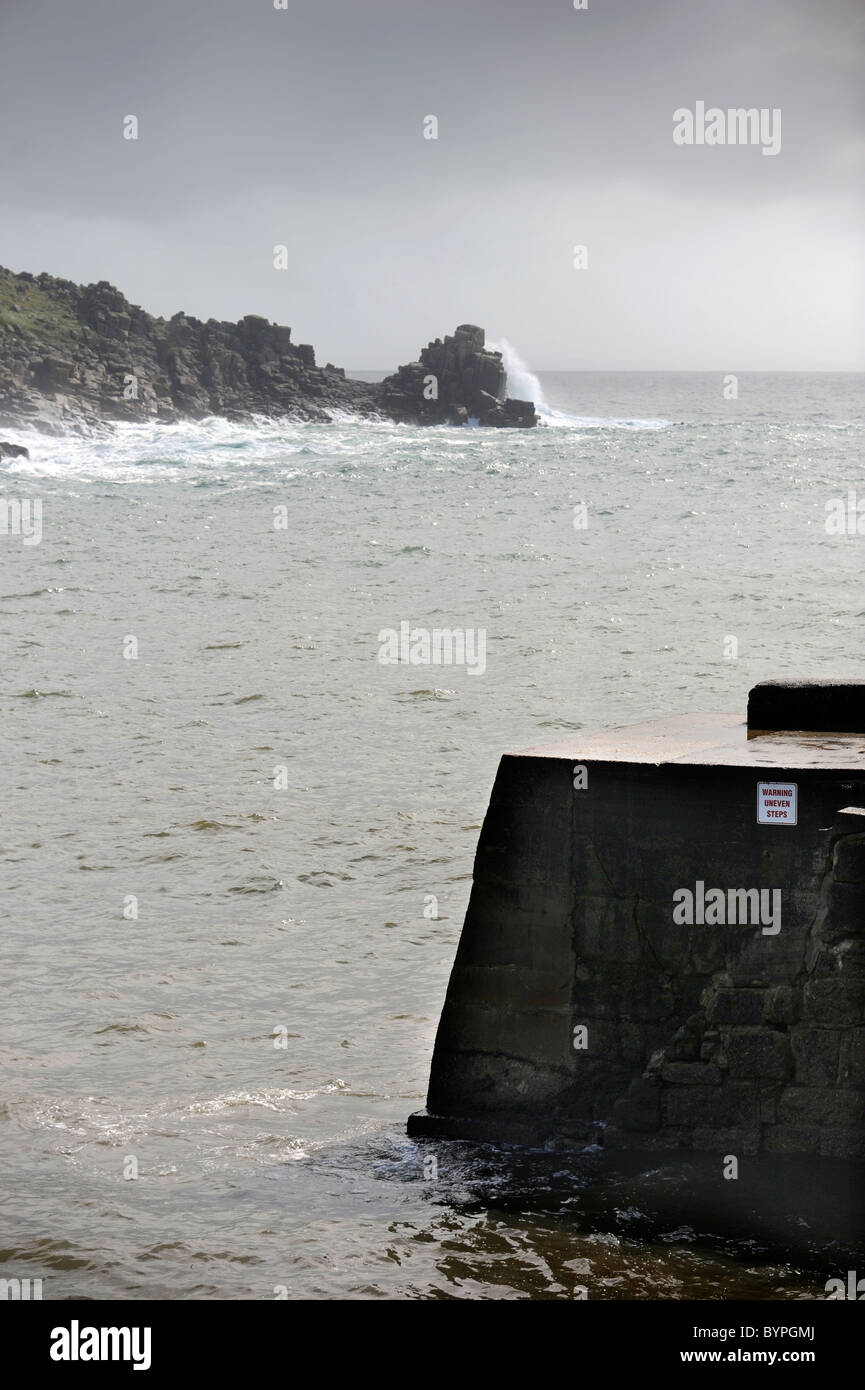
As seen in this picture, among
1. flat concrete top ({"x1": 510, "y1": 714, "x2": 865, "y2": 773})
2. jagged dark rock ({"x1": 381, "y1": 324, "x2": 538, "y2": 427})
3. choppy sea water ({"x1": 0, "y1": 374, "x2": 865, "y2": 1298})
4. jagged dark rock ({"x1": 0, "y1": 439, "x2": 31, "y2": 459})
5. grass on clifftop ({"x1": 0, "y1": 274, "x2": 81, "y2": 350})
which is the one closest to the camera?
choppy sea water ({"x1": 0, "y1": 374, "x2": 865, "y2": 1298})

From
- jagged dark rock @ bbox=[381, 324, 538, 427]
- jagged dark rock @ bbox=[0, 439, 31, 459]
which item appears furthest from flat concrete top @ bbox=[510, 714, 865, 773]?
jagged dark rock @ bbox=[381, 324, 538, 427]

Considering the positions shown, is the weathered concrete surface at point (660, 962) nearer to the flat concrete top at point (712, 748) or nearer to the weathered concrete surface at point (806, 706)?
the flat concrete top at point (712, 748)

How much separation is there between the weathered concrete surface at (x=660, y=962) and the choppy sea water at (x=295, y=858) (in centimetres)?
43

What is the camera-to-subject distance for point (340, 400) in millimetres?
105250

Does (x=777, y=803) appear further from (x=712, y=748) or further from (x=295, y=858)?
(x=295, y=858)

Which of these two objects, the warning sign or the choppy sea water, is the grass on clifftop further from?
the warning sign

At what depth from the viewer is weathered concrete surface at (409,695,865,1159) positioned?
6.18 metres

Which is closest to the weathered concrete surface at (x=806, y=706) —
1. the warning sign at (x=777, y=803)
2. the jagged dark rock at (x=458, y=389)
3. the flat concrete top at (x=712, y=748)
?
the flat concrete top at (x=712, y=748)

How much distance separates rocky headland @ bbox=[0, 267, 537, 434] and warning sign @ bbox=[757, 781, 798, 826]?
80.6 meters

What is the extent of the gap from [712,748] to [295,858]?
18.9 feet

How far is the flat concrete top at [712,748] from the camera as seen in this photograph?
21.1 ft
